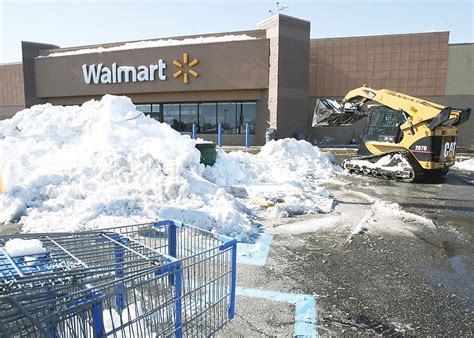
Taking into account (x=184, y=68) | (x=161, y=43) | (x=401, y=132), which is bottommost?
(x=401, y=132)

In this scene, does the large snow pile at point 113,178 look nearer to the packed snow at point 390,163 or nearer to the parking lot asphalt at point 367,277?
the parking lot asphalt at point 367,277

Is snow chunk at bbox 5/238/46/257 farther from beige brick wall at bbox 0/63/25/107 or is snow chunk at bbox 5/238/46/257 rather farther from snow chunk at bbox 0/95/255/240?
beige brick wall at bbox 0/63/25/107

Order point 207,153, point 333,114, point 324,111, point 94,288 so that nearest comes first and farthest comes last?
point 94,288
point 207,153
point 333,114
point 324,111

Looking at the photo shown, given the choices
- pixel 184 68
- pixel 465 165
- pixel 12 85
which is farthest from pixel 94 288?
pixel 12 85

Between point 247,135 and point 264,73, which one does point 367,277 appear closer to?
point 247,135

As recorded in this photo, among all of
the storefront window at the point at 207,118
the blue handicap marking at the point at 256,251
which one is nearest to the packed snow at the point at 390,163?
the blue handicap marking at the point at 256,251

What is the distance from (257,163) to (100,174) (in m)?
5.65

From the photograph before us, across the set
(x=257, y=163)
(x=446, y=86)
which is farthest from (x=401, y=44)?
(x=257, y=163)

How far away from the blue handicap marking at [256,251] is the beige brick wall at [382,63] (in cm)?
1937

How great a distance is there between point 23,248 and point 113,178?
190 inches

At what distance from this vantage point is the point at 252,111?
2231 cm

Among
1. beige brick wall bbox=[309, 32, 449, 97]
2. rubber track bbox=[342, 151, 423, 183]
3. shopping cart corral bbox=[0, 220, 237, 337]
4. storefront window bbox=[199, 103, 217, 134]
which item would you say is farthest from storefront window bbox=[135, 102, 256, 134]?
shopping cart corral bbox=[0, 220, 237, 337]

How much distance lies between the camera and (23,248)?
2.23 metres

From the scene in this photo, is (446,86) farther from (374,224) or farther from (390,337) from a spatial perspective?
(390,337)
